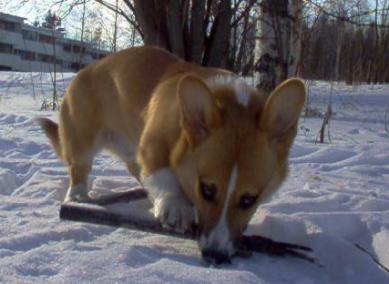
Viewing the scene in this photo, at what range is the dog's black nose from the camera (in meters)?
2.96

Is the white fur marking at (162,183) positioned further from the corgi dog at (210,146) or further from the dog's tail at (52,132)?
the dog's tail at (52,132)

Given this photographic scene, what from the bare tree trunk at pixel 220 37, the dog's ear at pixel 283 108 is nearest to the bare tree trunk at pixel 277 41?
the bare tree trunk at pixel 220 37

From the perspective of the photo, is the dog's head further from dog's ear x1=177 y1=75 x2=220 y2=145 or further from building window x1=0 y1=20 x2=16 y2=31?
building window x1=0 y1=20 x2=16 y2=31

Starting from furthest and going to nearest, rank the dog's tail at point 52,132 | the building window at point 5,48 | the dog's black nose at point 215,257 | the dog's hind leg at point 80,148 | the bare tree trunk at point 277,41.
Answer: the building window at point 5,48 < the bare tree trunk at point 277,41 < the dog's tail at point 52,132 < the dog's hind leg at point 80,148 < the dog's black nose at point 215,257

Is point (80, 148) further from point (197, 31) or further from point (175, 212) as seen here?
point (197, 31)

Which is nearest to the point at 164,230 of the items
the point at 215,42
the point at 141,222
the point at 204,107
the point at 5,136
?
the point at 141,222

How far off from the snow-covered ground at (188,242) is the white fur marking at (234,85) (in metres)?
0.72

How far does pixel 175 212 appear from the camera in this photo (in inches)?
134

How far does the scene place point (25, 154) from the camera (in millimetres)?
6152

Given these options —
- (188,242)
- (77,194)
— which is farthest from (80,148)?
(188,242)

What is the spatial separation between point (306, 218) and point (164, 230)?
991 mm

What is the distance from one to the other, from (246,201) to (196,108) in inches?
21.9

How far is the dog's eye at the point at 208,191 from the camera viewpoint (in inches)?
121

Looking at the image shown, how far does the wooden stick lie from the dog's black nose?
0.78 ft
